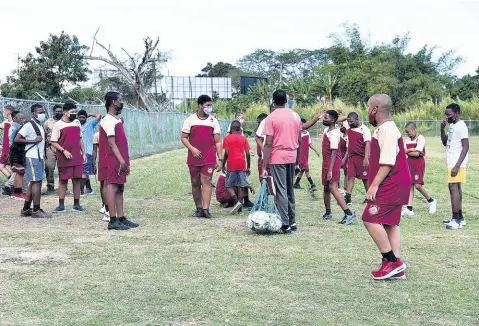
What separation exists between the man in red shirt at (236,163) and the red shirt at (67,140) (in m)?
2.49

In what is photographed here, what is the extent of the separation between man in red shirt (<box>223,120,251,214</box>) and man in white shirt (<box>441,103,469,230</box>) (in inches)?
133

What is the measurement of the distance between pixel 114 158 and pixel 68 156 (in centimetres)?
192

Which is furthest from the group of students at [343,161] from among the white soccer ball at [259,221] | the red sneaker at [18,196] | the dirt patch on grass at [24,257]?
the red sneaker at [18,196]

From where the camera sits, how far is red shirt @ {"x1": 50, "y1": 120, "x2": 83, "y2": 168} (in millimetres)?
10867

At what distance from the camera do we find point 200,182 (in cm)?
1021

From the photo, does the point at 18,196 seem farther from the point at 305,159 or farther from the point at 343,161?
the point at 343,161

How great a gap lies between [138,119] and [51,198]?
15.3m

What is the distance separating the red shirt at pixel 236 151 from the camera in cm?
1095

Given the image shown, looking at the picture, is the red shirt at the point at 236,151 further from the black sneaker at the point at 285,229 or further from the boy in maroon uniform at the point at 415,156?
the boy in maroon uniform at the point at 415,156

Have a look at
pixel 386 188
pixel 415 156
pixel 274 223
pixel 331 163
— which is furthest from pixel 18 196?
pixel 386 188

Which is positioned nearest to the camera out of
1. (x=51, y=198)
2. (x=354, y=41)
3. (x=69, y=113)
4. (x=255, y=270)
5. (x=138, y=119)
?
(x=255, y=270)

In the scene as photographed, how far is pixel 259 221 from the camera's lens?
333 inches

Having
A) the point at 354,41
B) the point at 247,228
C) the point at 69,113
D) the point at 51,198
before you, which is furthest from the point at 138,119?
the point at 354,41

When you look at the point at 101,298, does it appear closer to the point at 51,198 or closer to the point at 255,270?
the point at 255,270
